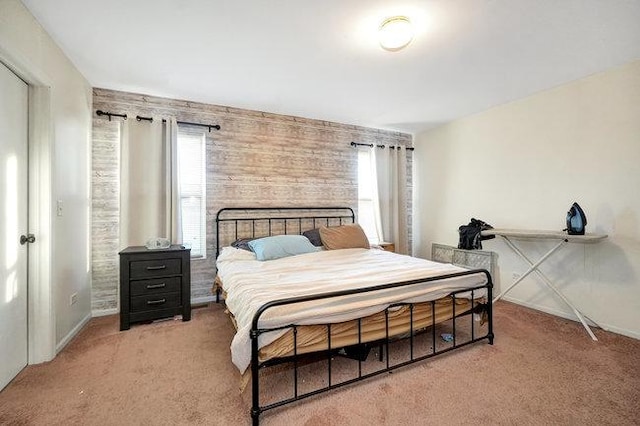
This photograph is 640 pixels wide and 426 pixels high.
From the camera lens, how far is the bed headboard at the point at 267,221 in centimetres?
353

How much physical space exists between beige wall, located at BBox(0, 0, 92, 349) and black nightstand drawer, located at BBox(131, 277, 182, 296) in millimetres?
503

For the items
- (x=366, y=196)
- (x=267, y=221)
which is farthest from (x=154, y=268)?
(x=366, y=196)

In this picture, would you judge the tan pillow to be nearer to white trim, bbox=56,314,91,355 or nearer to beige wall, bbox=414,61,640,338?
beige wall, bbox=414,61,640,338

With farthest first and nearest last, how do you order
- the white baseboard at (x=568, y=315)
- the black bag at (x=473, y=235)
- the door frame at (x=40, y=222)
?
the black bag at (x=473, y=235) < the white baseboard at (x=568, y=315) < the door frame at (x=40, y=222)

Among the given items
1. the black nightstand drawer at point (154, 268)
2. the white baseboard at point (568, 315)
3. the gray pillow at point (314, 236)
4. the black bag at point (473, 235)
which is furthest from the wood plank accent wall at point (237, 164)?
the white baseboard at point (568, 315)

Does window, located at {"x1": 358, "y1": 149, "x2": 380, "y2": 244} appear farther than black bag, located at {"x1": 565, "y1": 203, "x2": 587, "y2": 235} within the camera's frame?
Yes

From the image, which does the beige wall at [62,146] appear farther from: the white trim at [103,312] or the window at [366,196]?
the window at [366,196]

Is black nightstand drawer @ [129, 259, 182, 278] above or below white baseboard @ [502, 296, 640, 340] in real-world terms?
above

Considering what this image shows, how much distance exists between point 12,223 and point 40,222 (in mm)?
215

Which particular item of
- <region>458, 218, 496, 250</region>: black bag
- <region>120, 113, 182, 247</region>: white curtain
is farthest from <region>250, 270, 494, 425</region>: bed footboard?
<region>120, 113, 182, 247</region>: white curtain

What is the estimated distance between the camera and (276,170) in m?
3.81

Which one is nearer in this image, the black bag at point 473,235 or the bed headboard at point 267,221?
the black bag at point 473,235

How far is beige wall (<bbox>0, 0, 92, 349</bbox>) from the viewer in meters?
1.83

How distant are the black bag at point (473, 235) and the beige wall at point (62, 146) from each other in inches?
157
